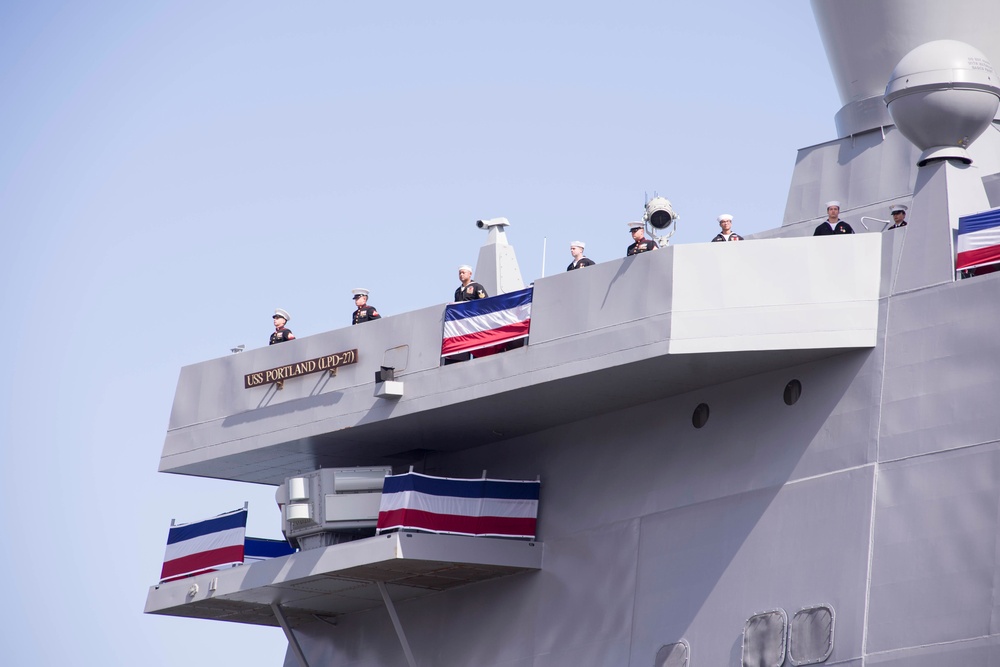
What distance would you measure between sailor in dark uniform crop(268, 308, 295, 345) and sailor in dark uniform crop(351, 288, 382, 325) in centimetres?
119

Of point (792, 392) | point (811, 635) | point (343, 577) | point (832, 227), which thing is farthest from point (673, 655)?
point (832, 227)

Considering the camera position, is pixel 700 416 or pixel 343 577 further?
pixel 343 577

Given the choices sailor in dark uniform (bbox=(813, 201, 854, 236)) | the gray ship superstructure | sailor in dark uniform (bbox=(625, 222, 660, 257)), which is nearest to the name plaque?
the gray ship superstructure

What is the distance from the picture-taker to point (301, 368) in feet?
73.0

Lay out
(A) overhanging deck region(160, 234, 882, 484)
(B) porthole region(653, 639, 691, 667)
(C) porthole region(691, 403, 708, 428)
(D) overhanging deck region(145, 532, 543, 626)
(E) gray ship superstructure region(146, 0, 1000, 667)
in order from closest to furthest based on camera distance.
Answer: (E) gray ship superstructure region(146, 0, 1000, 667), (A) overhanging deck region(160, 234, 882, 484), (B) porthole region(653, 639, 691, 667), (C) porthole region(691, 403, 708, 428), (D) overhanging deck region(145, 532, 543, 626)

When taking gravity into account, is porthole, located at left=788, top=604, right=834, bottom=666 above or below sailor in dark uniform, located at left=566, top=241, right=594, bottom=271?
below

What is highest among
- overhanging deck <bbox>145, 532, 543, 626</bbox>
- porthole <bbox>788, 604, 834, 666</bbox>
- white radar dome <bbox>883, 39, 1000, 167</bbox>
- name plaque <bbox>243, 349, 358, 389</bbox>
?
white radar dome <bbox>883, 39, 1000, 167</bbox>

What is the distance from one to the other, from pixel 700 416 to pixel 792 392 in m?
1.42

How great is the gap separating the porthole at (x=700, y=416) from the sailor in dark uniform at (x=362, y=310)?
484 centimetres

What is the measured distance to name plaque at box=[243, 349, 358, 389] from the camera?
859 inches

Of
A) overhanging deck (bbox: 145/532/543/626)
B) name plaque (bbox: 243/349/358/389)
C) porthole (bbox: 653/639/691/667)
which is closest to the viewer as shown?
porthole (bbox: 653/639/691/667)

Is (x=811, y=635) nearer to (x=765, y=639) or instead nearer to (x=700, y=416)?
(x=765, y=639)

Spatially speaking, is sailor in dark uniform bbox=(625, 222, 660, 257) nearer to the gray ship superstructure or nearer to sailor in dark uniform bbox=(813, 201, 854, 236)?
the gray ship superstructure

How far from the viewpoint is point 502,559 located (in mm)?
21109
